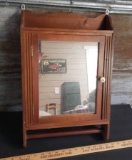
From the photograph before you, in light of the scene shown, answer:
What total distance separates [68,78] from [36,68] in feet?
0.62

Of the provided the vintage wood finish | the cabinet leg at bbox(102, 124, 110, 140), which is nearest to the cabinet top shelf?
the vintage wood finish

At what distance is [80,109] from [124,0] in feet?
2.45

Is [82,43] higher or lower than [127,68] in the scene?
higher

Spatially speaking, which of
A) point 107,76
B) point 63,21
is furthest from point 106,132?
point 63,21

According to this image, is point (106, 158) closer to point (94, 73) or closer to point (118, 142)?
point (118, 142)

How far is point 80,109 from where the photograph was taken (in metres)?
1.11

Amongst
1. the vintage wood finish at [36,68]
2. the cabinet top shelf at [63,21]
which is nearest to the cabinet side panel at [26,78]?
the vintage wood finish at [36,68]

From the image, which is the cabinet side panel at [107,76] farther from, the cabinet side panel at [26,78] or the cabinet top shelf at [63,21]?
the cabinet side panel at [26,78]

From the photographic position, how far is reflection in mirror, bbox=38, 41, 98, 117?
Result: 41.9 inches

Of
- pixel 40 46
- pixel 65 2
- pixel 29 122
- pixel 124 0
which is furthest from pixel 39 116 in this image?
pixel 124 0

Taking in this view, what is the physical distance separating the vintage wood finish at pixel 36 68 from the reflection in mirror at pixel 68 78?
0.03 m

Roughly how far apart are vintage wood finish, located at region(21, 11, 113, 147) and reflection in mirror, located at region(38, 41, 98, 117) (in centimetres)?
3

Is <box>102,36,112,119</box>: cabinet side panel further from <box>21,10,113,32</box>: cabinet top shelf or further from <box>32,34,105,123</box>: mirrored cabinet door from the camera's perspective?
<box>21,10,113,32</box>: cabinet top shelf

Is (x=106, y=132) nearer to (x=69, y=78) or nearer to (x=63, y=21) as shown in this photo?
(x=69, y=78)
